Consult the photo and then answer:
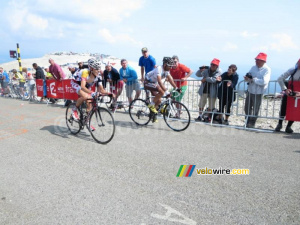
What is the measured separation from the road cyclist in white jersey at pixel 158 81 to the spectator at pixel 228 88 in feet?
5.78

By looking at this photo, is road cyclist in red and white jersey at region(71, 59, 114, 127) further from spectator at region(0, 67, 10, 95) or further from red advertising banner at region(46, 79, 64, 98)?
spectator at region(0, 67, 10, 95)

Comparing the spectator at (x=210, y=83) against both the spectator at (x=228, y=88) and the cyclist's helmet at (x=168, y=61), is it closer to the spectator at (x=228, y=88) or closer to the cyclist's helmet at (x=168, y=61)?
the spectator at (x=228, y=88)

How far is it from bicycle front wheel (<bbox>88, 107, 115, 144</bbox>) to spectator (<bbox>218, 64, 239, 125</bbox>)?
3.77m

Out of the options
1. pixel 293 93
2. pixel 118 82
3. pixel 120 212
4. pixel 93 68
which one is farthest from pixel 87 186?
pixel 118 82

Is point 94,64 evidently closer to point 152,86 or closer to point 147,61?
point 152,86

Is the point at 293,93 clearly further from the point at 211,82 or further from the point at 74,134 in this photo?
the point at 74,134

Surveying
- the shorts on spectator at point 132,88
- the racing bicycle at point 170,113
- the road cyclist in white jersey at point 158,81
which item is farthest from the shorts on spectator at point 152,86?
the shorts on spectator at point 132,88

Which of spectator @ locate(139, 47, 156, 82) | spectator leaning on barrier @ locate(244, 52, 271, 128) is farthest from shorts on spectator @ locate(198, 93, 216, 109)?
spectator @ locate(139, 47, 156, 82)

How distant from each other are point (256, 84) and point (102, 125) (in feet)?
15.2

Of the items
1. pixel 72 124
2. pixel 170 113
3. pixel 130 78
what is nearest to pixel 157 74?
pixel 170 113

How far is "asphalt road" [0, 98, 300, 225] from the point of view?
2.84 meters

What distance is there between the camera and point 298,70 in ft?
20.1

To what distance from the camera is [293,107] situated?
20.6 ft

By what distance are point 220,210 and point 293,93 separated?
4.74 metres
